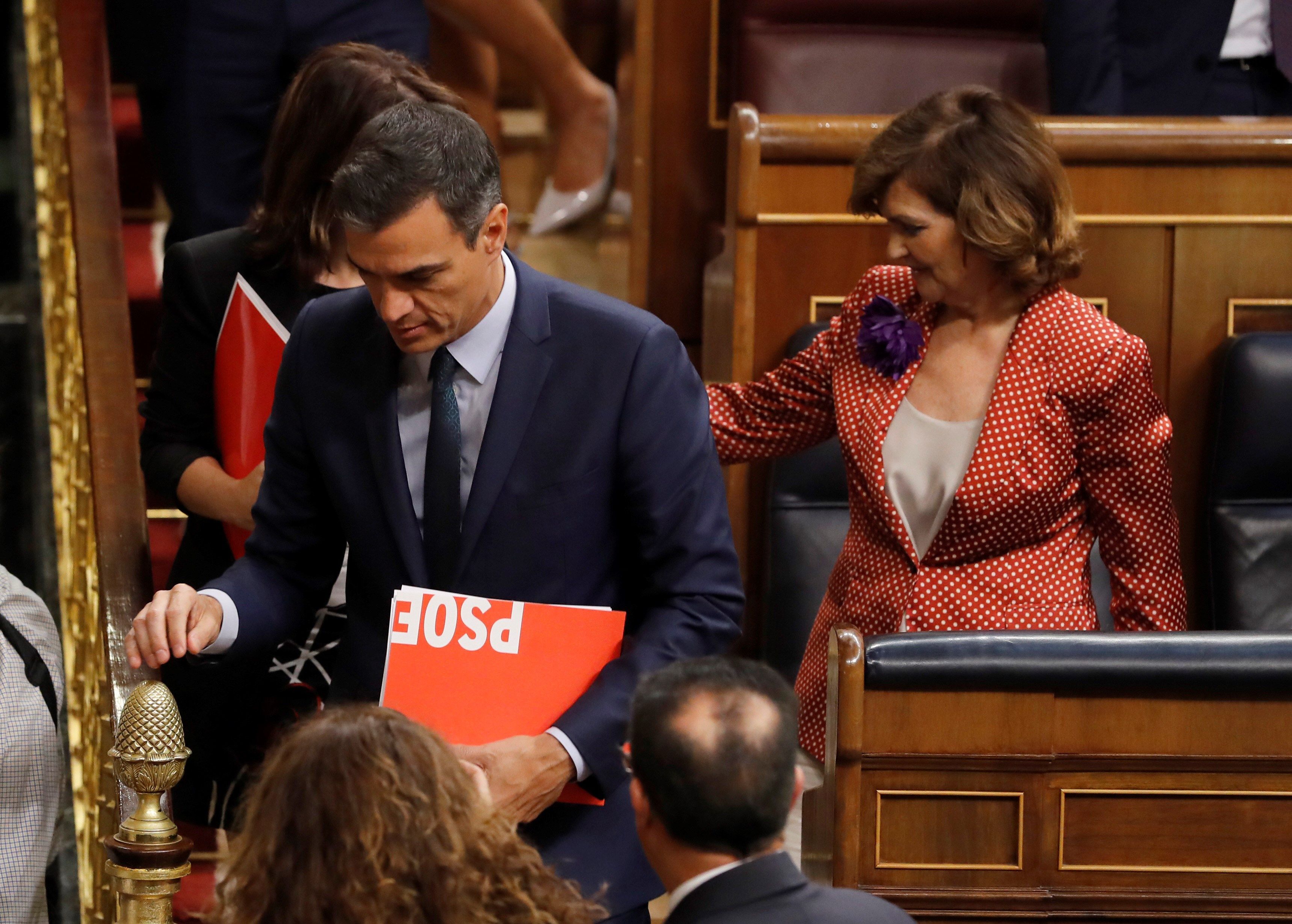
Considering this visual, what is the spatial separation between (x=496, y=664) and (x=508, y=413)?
0.25 metres

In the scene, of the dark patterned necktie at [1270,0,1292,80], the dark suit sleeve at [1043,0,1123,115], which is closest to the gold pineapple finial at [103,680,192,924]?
the dark suit sleeve at [1043,0,1123,115]

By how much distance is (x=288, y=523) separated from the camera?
176cm

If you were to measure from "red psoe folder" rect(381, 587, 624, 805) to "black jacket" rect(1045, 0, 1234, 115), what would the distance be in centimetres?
244

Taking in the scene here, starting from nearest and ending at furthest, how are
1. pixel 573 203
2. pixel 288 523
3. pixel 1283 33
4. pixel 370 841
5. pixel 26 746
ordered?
pixel 370 841 < pixel 288 523 < pixel 26 746 < pixel 1283 33 < pixel 573 203

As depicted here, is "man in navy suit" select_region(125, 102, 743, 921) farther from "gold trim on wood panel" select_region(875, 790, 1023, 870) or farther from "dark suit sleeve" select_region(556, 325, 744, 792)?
"gold trim on wood panel" select_region(875, 790, 1023, 870)

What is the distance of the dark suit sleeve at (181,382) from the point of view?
84.2 inches

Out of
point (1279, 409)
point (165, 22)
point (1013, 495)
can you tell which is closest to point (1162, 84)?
point (1279, 409)

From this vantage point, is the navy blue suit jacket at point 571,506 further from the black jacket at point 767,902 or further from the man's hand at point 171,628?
the black jacket at point 767,902

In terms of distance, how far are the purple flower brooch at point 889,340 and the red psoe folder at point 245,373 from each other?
0.83 metres

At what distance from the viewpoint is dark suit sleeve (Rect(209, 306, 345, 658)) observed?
5.66 ft

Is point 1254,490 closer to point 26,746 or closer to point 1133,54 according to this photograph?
point 1133,54

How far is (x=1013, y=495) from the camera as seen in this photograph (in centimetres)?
222

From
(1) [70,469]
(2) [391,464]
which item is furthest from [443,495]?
(1) [70,469]

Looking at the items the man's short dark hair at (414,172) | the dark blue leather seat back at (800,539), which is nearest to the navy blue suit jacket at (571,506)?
the man's short dark hair at (414,172)
